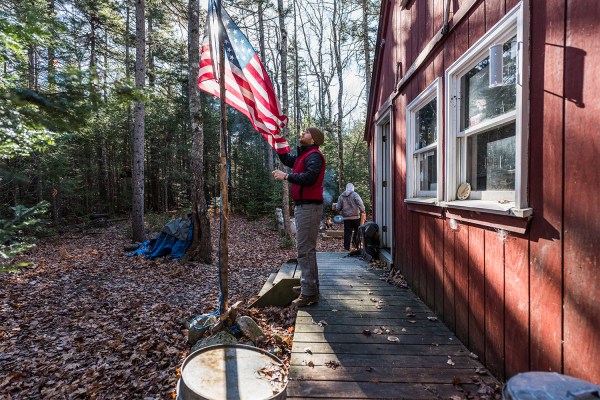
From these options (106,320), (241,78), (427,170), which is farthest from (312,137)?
(106,320)

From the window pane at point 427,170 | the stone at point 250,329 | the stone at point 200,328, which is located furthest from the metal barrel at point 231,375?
the window pane at point 427,170

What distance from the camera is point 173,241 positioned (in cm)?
870

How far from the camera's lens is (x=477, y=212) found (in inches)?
114

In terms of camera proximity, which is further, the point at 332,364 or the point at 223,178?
the point at 223,178

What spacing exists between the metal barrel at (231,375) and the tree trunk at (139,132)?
9.41m

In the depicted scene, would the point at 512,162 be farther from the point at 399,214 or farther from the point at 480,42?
the point at 399,214

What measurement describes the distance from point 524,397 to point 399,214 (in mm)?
4503

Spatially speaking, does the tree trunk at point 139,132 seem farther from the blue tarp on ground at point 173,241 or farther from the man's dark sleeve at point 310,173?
the man's dark sleeve at point 310,173

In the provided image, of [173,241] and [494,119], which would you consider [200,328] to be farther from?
[173,241]

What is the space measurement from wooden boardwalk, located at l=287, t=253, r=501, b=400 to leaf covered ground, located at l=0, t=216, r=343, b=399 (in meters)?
0.51

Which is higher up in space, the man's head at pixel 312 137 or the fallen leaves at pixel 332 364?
the man's head at pixel 312 137

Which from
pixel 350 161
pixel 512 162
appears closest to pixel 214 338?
pixel 512 162

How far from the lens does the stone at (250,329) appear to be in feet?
11.9

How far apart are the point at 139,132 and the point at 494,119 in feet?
33.4
